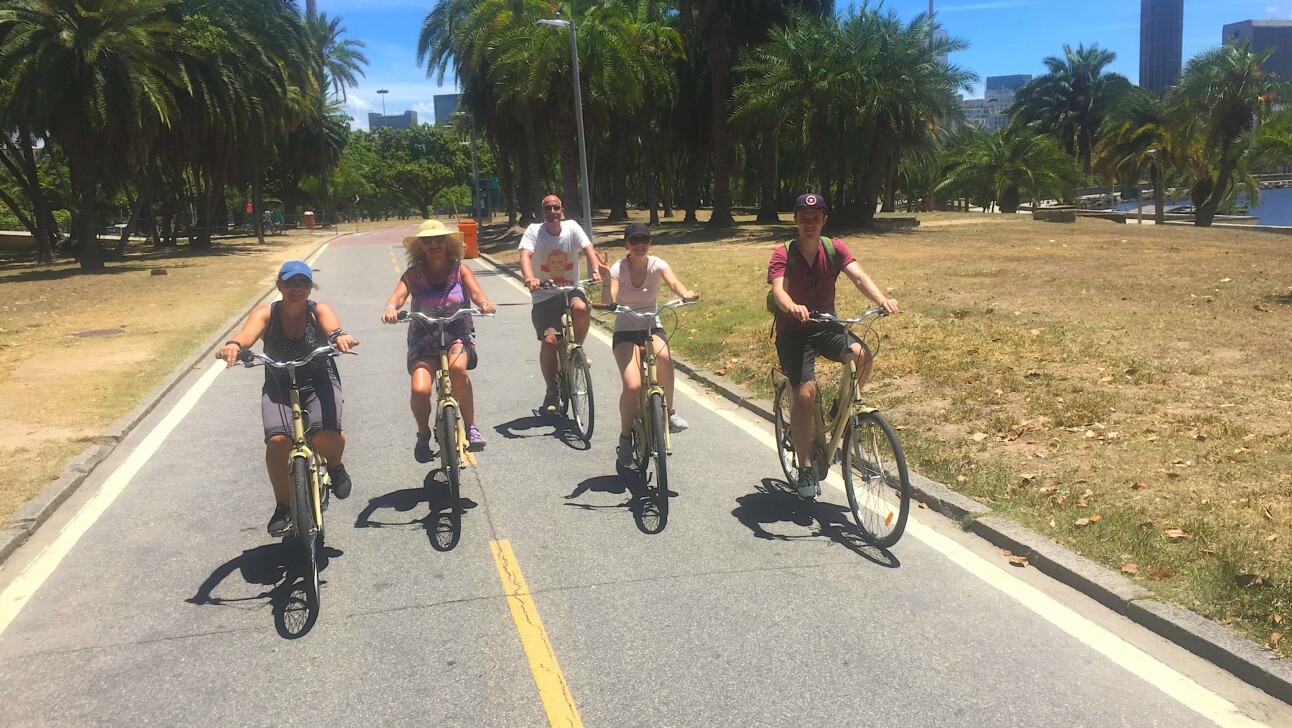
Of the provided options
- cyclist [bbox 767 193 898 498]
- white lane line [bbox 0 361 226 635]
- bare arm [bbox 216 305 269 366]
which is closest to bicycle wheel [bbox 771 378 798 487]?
cyclist [bbox 767 193 898 498]

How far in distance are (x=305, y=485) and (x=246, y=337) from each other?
3.14 feet

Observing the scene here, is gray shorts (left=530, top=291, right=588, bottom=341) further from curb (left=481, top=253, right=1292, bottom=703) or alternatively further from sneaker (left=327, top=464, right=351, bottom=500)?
curb (left=481, top=253, right=1292, bottom=703)

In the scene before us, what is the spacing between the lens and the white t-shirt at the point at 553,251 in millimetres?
8492

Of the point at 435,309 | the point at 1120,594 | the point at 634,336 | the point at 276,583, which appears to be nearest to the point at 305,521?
the point at 276,583

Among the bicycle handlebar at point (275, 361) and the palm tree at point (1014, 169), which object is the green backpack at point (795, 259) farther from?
the palm tree at point (1014, 169)

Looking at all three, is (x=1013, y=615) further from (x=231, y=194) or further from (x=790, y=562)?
(x=231, y=194)

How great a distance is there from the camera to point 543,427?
8594 millimetres

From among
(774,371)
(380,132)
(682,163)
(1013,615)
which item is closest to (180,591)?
(774,371)

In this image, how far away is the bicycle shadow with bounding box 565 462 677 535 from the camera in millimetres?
5996

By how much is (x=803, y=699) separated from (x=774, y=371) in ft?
9.88

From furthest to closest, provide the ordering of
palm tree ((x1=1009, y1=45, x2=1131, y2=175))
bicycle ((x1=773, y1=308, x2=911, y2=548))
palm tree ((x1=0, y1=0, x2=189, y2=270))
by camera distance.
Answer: palm tree ((x1=1009, y1=45, x2=1131, y2=175))
palm tree ((x1=0, y1=0, x2=189, y2=270))
bicycle ((x1=773, y1=308, x2=911, y2=548))

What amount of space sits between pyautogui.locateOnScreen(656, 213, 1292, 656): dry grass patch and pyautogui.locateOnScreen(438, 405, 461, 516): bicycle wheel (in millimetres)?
3243

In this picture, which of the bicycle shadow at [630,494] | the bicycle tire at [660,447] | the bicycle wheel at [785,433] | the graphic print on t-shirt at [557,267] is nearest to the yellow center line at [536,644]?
the bicycle shadow at [630,494]

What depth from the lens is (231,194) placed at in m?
75.9
